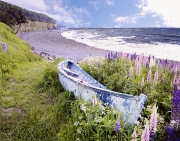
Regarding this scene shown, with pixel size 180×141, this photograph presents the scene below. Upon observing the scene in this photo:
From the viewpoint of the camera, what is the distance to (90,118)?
4305 millimetres

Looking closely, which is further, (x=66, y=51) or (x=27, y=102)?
(x=66, y=51)

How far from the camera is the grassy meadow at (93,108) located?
380 cm

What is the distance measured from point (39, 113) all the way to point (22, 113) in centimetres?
60

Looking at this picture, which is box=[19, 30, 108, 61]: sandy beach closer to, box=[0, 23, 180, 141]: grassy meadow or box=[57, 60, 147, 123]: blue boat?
box=[0, 23, 180, 141]: grassy meadow

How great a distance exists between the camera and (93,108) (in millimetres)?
4309

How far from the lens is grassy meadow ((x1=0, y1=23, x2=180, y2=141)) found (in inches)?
149

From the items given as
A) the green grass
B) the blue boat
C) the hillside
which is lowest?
the green grass

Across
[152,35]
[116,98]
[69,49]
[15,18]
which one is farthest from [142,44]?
[15,18]

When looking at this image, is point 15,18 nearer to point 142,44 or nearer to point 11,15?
point 11,15

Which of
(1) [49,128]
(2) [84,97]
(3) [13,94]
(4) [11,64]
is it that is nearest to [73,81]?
(2) [84,97]

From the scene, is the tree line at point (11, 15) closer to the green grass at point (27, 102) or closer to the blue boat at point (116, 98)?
the green grass at point (27, 102)

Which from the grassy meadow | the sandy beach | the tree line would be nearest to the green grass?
the grassy meadow

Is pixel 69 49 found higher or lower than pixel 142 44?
lower

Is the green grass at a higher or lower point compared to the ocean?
lower
